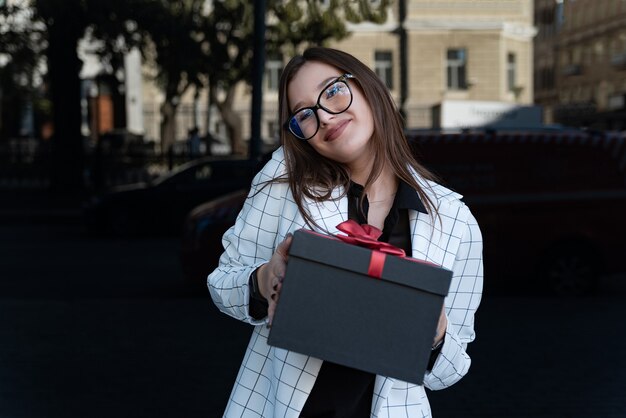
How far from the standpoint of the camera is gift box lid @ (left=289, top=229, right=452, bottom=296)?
209cm

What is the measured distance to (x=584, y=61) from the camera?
73.9 metres

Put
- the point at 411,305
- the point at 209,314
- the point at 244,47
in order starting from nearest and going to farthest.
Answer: the point at 411,305, the point at 209,314, the point at 244,47

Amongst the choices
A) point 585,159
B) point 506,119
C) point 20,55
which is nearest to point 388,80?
point 506,119

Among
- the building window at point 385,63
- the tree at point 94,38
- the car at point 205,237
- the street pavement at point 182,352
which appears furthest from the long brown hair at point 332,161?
the building window at point 385,63

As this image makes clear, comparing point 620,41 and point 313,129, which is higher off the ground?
point 620,41

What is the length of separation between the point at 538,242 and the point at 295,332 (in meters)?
8.85

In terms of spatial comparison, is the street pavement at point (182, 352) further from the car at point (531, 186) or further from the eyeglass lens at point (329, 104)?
the eyeglass lens at point (329, 104)

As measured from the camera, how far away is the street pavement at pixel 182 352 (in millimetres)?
6328

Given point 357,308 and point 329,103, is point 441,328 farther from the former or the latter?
point 329,103

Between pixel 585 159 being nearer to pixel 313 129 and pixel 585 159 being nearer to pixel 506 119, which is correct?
pixel 313 129

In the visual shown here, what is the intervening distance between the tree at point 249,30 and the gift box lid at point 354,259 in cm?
1826

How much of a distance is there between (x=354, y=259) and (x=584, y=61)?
74739 mm

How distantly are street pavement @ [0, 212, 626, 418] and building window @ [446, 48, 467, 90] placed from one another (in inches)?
1397

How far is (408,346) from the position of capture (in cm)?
215
